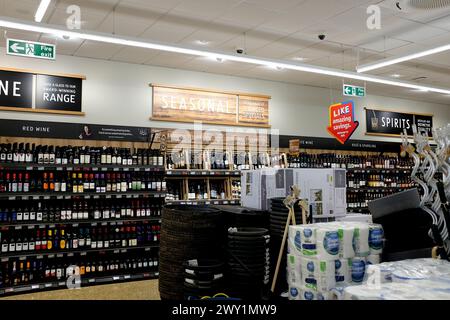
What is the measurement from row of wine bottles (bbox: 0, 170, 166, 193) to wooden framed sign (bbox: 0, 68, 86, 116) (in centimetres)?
170

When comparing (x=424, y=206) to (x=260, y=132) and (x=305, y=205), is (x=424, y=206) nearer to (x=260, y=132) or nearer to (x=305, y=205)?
(x=305, y=205)

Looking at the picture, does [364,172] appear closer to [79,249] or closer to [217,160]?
[217,160]

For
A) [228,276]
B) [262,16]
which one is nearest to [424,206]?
[228,276]

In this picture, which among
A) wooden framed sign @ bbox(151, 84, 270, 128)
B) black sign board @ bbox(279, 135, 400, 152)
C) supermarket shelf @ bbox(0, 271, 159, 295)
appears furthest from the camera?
black sign board @ bbox(279, 135, 400, 152)

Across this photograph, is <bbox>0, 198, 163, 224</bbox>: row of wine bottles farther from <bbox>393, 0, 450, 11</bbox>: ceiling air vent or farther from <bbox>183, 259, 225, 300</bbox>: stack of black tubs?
<bbox>393, 0, 450, 11</bbox>: ceiling air vent

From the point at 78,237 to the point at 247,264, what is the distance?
4.36 meters

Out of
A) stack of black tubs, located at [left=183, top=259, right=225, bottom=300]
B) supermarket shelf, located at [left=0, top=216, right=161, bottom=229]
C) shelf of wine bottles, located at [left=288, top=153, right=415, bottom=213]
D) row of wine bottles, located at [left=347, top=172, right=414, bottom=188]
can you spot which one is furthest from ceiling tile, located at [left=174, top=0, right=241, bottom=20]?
row of wine bottles, located at [left=347, top=172, right=414, bottom=188]

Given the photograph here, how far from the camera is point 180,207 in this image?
3301mm

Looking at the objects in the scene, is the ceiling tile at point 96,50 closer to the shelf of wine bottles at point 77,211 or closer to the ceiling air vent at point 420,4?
the shelf of wine bottles at point 77,211

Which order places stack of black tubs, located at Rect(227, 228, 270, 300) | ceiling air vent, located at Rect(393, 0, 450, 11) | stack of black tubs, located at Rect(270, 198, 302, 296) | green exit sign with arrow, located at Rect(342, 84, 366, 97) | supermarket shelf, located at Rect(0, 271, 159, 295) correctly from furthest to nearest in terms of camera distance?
green exit sign with arrow, located at Rect(342, 84, 366, 97) < supermarket shelf, located at Rect(0, 271, 159, 295) < ceiling air vent, located at Rect(393, 0, 450, 11) < stack of black tubs, located at Rect(270, 198, 302, 296) < stack of black tubs, located at Rect(227, 228, 270, 300)

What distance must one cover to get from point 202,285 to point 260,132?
7114 millimetres

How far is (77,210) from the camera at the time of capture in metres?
6.39

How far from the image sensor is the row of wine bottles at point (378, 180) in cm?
938

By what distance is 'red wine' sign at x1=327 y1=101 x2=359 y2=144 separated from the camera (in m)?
8.90
